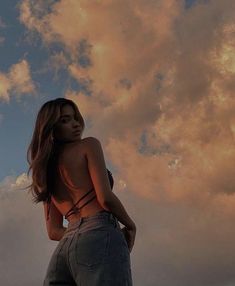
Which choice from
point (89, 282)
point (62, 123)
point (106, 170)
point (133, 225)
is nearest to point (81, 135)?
point (62, 123)

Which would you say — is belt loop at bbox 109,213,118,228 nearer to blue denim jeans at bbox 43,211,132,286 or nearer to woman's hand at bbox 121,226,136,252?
blue denim jeans at bbox 43,211,132,286

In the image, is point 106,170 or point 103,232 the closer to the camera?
point 103,232

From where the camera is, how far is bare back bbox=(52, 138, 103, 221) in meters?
5.64

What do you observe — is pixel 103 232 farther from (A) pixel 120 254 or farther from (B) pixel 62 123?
(B) pixel 62 123

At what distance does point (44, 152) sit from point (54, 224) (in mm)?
897

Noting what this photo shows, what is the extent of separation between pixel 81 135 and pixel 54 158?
432 millimetres

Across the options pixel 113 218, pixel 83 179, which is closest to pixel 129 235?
pixel 113 218

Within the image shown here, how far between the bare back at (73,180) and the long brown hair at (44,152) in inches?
4.0

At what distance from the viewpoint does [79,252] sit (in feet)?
17.3

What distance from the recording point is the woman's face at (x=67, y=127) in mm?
6027

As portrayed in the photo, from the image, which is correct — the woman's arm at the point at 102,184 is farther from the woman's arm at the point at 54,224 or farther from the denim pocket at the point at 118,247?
the woman's arm at the point at 54,224

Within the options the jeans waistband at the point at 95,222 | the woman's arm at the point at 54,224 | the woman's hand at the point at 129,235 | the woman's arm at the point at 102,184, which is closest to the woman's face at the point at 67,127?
the woman's arm at the point at 102,184

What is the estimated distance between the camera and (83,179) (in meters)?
5.69

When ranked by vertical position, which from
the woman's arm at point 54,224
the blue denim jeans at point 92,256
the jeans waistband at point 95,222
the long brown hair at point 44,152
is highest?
the long brown hair at point 44,152
